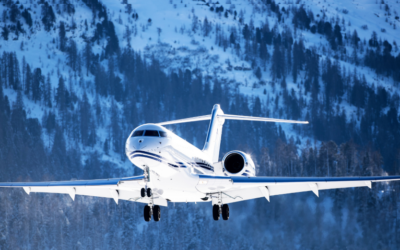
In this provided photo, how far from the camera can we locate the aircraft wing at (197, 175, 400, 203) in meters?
22.4

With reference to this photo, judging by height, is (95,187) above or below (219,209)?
above

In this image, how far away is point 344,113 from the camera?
489 ft

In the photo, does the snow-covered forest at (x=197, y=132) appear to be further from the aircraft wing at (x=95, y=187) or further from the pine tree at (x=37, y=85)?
the aircraft wing at (x=95, y=187)

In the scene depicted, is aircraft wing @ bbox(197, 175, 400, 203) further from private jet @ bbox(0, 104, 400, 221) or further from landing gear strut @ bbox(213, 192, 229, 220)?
landing gear strut @ bbox(213, 192, 229, 220)

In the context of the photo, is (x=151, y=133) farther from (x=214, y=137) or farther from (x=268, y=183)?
(x=214, y=137)

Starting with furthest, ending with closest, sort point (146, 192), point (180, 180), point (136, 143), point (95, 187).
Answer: point (95, 187), point (180, 180), point (146, 192), point (136, 143)

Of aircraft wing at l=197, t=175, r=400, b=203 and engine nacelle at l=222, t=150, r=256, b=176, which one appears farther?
engine nacelle at l=222, t=150, r=256, b=176

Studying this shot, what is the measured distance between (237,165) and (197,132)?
Answer: 11195 cm

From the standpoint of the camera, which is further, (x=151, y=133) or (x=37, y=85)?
(x=37, y=85)

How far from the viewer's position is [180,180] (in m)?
21.3

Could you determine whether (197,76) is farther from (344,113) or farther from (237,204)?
(237,204)

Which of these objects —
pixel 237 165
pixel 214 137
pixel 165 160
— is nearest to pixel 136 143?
pixel 165 160

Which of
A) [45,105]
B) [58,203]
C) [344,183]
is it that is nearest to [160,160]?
[344,183]

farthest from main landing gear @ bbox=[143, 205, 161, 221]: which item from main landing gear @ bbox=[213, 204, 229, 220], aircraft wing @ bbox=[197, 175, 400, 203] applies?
main landing gear @ bbox=[213, 204, 229, 220]
